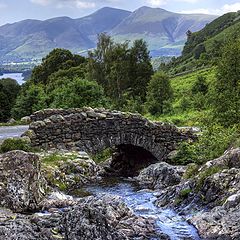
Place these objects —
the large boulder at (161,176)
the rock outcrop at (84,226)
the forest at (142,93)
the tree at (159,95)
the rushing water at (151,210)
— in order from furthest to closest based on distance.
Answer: the tree at (159,95)
the forest at (142,93)
the large boulder at (161,176)
the rushing water at (151,210)
the rock outcrop at (84,226)

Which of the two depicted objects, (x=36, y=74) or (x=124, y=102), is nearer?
(x=124, y=102)

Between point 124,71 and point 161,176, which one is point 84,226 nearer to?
point 161,176

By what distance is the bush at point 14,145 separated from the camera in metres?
21.7

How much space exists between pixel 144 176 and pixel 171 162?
374cm

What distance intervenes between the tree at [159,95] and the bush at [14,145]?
123 feet

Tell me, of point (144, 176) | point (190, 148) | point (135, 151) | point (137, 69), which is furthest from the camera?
point (137, 69)

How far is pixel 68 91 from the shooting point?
4900 cm

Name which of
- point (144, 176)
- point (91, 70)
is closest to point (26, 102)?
point (91, 70)

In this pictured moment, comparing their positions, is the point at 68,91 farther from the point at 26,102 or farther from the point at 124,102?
the point at 124,102

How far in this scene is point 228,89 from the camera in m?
33.6

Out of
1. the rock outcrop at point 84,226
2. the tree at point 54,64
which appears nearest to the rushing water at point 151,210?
the rock outcrop at point 84,226

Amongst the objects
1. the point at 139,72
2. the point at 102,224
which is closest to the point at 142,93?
the point at 139,72

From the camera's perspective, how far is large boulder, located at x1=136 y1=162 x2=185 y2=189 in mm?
20797

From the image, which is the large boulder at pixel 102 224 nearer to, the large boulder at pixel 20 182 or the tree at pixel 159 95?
the large boulder at pixel 20 182
